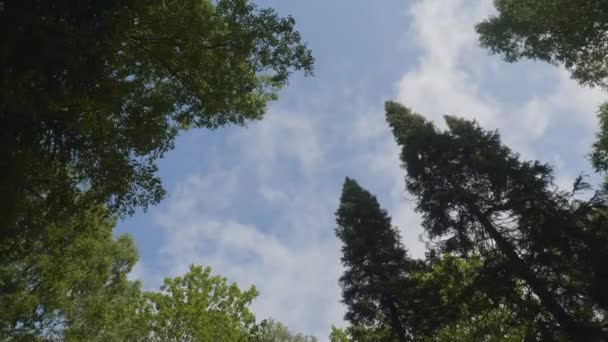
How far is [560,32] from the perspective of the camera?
1248 centimetres

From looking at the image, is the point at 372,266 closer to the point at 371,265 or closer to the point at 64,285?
the point at 371,265

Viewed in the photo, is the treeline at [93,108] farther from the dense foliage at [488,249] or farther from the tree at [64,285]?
the dense foliage at [488,249]

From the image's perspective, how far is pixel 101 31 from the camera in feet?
28.1

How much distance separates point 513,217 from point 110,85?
12570 mm

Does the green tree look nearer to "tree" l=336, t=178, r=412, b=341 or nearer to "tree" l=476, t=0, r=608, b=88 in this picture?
"tree" l=336, t=178, r=412, b=341

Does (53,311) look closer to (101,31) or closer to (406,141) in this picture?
(101,31)

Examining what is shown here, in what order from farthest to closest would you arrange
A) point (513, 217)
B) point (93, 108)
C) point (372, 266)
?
point (372, 266) < point (513, 217) < point (93, 108)

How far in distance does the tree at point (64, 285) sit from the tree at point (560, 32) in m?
14.6

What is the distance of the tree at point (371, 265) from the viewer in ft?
55.8

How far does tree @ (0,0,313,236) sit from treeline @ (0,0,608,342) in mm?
37

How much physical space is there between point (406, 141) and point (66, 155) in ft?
42.4

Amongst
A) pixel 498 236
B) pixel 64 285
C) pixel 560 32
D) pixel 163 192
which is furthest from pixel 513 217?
pixel 64 285

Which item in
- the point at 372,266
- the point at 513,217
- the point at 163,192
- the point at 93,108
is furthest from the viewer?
the point at 372,266

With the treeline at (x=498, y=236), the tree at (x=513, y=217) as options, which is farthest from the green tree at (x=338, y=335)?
the tree at (x=513, y=217)
